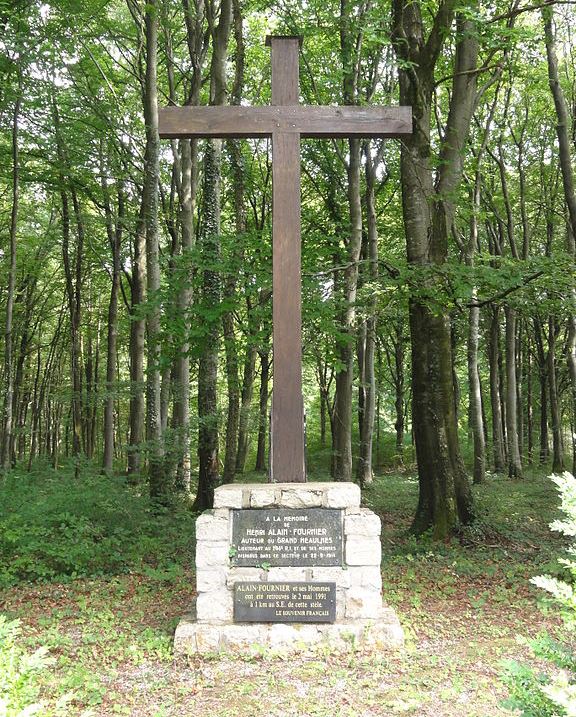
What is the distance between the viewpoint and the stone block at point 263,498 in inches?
204

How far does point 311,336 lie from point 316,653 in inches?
234

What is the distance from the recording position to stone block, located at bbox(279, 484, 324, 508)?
516cm

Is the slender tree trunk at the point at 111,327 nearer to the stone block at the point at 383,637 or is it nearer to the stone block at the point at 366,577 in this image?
the stone block at the point at 366,577

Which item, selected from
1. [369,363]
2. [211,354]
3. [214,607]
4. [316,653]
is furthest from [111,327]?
[316,653]

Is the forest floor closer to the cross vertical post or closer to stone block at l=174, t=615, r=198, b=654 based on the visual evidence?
stone block at l=174, t=615, r=198, b=654

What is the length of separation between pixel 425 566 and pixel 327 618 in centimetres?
265

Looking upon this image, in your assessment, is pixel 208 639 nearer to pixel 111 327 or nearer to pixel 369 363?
pixel 369 363

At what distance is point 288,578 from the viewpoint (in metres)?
5.10

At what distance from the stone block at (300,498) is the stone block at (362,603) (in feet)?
2.66

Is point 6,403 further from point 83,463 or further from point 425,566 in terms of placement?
point 425,566

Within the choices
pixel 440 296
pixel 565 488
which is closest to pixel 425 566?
pixel 440 296

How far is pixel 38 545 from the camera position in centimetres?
729

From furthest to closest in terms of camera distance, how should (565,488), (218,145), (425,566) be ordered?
(218,145) → (425,566) → (565,488)

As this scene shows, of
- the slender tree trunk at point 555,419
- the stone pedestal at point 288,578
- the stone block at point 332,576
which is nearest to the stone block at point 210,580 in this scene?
the stone pedestal at point 288,578
